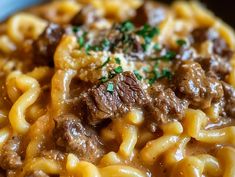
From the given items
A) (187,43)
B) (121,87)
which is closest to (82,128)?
(121,87)

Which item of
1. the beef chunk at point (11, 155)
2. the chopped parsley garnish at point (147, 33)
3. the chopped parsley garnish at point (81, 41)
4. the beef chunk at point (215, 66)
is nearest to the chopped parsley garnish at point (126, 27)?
the chopped parsley garnish at point (147, 33)

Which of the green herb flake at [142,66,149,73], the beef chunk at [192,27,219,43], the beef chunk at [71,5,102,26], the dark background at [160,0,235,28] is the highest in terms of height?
the beef chunk at [71,5,102,26]

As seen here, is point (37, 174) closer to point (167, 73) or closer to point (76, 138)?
point (76, 138)

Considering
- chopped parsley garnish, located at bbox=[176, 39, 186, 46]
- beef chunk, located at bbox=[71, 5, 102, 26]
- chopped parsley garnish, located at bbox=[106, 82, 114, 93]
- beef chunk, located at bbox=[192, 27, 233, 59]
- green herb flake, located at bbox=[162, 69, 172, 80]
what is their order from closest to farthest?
1. chopped parsley garnish, located at bbox=[106, 82, 114, 93]
2. green herb flake, located at bbox=[162, 69, 172, 80]
3. chopped parsley garnish, located at bbox=[176, 39, 186, 46]
4. beef chunk, located at bbox=[192, 27, 233, 59]
5. beef chunk, located at bbox=[71, 5, 102, 26]

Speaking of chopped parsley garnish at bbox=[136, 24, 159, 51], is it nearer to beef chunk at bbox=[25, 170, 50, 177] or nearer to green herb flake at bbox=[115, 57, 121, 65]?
green herb flake at bbox=[115, 57, 121, 65]

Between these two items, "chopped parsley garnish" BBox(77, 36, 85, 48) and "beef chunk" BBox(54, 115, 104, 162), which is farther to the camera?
"chopped parsley garnish" BBox(77, 36, 85, 48)

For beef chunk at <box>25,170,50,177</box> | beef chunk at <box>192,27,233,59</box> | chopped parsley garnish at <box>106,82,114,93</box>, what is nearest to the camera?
beef chunk at <box>25,170,50,177</box>

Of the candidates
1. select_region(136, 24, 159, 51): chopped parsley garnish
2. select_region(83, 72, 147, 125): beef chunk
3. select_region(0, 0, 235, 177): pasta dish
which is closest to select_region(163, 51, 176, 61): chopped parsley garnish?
select_region(0, 0, 235, 177): pasta dish

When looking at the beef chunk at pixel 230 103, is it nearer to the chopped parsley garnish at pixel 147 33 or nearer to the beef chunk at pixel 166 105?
the beef chunk at pixel 166 105
